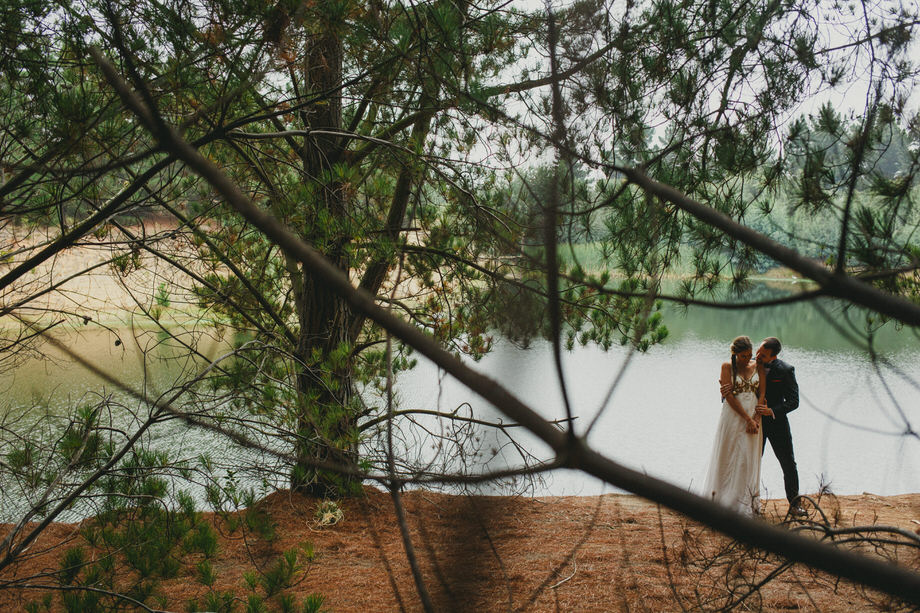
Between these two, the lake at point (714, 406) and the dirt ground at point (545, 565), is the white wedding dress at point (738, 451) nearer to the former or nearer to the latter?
the lake at point (714, 406)

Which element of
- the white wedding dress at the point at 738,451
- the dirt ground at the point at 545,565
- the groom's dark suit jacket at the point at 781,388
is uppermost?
the groom's dark suit jacket at the point at 781,388

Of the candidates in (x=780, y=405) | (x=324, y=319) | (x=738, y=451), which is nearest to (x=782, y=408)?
(x=780, y=405)

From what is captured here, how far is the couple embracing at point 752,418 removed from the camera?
419 cm

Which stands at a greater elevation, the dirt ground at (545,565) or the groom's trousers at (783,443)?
the groom's trousers at (783,443)

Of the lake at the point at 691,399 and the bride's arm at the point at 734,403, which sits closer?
the bride's arm at the point at 734,403

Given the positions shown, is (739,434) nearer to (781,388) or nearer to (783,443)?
(783,443)

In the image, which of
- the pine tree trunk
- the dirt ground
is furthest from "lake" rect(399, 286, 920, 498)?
the pine tree trunk

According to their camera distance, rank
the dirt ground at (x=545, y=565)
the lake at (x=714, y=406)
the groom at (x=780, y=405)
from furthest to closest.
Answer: the lake at (x=714, y=406) < the groom at (x=780, y=405) < the dirt ground at (x=545, y=565)

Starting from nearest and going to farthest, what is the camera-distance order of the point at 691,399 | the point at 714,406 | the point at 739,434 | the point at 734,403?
the point at 734,403, the point at 739,434, the point at 691,399, the point at 714,406

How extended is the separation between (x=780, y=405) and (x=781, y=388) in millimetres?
109

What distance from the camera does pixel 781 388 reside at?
4289 millimetres

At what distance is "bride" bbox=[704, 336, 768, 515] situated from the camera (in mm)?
4230

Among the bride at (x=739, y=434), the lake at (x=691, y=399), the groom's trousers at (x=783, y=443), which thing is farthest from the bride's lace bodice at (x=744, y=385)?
the lake at (x=691, y=399)

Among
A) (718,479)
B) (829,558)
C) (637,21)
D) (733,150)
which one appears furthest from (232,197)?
(718,479)
